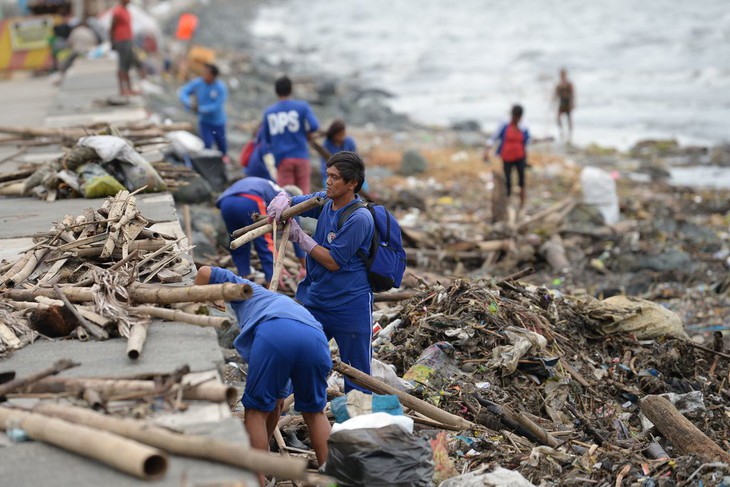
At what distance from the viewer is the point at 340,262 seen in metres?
5.91

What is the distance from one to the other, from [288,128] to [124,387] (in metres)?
7.32

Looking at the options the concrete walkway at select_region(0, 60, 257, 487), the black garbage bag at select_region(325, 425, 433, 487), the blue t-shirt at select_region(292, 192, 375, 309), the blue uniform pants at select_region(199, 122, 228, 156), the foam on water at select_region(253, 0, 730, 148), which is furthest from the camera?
the foam on water at select_region(253, 0, 730, 148)

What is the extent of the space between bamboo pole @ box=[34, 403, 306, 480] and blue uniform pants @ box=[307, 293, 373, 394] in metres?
2.32

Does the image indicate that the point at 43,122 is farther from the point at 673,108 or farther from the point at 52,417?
the point at 673,108

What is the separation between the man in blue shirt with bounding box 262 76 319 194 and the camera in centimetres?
1134

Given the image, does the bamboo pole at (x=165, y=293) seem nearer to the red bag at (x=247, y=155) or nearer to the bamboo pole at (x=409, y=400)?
the bamboo pole at (x=409, y=400)

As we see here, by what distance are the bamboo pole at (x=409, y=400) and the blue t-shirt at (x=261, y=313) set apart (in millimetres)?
961

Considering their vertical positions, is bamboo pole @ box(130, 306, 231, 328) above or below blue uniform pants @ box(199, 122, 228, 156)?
above

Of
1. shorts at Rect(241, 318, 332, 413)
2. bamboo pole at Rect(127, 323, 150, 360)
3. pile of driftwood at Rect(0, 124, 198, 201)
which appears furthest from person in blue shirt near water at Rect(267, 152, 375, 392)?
pile of driftwood at Rect(0, 124, 198, 201)

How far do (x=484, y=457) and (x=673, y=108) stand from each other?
85.9ft

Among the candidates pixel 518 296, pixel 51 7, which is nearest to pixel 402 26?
pixel 51 7

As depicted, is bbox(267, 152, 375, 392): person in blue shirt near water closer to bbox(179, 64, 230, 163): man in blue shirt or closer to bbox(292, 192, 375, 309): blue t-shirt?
bbox(292, 192, 375, 309): blue t-shirt

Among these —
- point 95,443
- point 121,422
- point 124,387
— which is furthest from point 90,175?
point 95,443

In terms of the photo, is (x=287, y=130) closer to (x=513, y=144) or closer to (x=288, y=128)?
(x=288, y=128)
